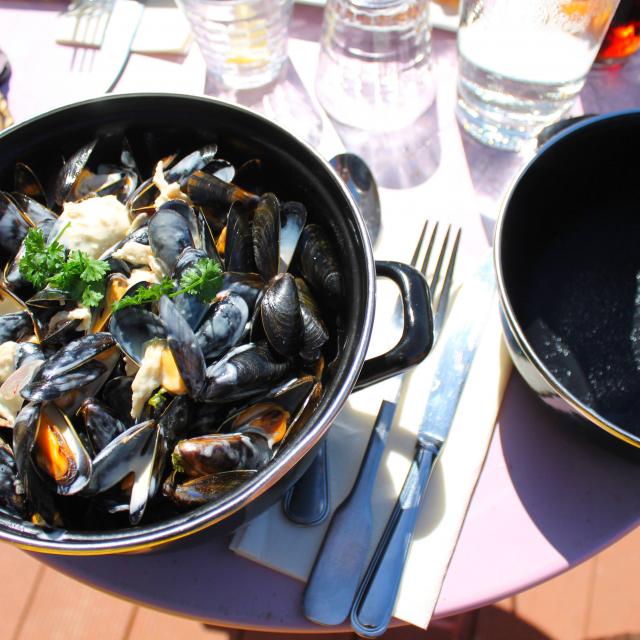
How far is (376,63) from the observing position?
3.23ft

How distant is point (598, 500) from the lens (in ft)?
2.05

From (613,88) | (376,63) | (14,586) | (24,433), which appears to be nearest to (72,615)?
(14,586)

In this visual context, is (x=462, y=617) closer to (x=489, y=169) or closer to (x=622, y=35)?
(x=489, y=169)

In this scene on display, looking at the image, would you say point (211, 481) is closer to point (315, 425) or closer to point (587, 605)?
point (315, 425)

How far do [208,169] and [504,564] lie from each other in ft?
1.82

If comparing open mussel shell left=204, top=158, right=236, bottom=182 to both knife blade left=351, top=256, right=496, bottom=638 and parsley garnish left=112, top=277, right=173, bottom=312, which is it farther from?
knife blade left=351, top=256, right=496, bottom=638

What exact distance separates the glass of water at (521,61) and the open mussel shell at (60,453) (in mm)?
749

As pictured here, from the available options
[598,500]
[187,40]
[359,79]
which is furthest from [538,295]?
[187,40]

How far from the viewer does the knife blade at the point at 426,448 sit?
0.57 metres

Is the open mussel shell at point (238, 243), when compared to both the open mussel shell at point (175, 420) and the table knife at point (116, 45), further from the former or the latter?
the table knife at point (116, 45)

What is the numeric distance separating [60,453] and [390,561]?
342 millimetres

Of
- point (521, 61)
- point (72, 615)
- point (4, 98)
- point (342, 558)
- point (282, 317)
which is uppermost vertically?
point (521, 61)

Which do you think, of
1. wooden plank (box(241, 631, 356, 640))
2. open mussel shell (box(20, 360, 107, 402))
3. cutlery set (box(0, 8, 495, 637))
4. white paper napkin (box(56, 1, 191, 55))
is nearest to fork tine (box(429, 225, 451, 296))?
cutlery set (box(0, 8, 495, 637))

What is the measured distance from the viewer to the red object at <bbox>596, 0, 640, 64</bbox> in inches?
34.9
